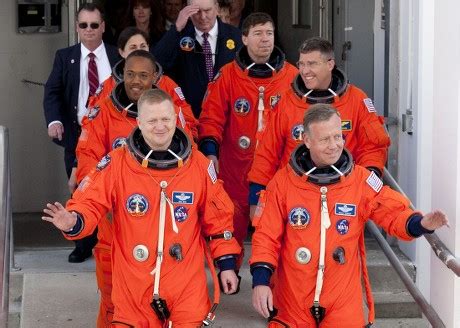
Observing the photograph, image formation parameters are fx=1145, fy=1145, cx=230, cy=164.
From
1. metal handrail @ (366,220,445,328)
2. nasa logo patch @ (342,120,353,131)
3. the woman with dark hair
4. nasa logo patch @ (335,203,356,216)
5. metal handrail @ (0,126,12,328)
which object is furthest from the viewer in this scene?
the woman with dark hair

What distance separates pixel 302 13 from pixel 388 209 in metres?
4.68

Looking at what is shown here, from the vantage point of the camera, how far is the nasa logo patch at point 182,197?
5.21 m

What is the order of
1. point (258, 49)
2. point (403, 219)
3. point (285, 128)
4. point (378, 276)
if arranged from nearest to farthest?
point (403, 219) < point (285, 128) < point (258, 49) < point (378, 276)

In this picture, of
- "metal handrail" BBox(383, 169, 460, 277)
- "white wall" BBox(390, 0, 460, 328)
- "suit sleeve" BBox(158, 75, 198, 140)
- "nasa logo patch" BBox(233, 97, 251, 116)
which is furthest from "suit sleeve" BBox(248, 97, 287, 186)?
"metal handrail" BBox(383, 169, 460, 277)

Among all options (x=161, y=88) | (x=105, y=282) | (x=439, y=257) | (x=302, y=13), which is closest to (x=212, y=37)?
(x=161, y=88)

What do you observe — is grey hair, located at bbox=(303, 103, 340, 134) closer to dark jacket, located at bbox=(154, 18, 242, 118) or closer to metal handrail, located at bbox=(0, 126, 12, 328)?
metal handrail, located at bbox=(0, 126, 12, 328)

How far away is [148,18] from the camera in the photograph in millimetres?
8141

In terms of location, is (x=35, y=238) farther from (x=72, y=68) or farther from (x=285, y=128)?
(x=285, y=128)

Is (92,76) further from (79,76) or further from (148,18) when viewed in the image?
(148,18)

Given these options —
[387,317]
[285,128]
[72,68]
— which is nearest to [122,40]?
[72,68]

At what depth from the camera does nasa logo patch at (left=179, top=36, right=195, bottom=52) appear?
710cm

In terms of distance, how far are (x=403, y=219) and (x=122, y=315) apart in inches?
53.1

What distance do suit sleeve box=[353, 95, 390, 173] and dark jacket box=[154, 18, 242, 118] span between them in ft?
4.56

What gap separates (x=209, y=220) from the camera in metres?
5.30
